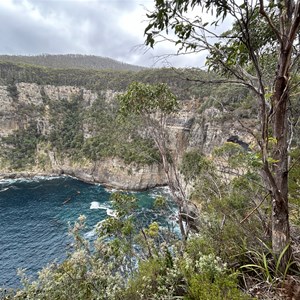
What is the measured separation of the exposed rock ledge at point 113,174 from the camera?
117 ft

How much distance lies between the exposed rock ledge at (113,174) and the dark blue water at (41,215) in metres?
1.70

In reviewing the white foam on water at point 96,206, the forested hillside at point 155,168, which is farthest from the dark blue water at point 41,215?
the forested hillside at point 155,168

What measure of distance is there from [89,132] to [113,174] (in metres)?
13.5

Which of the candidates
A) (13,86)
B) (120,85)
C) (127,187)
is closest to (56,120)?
(13,86)

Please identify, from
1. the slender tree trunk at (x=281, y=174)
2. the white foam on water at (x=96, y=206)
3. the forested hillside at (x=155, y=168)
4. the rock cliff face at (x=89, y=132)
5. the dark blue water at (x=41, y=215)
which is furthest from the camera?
the rock cliff face at (x=89, y=132)

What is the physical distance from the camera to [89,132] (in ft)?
154

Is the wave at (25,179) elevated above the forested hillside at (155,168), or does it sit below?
below

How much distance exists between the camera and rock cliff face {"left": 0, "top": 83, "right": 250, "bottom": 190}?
33.2 metres

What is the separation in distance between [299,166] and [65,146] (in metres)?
44.3

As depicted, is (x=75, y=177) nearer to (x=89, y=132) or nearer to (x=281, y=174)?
(x=89, y=132)

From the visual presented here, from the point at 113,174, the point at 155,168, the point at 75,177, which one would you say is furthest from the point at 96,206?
the point at 75,177

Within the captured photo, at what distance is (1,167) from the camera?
138 ft

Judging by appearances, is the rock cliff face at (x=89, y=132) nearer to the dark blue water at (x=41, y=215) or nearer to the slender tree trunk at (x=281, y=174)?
the dark blue water at (x=41, y=215)

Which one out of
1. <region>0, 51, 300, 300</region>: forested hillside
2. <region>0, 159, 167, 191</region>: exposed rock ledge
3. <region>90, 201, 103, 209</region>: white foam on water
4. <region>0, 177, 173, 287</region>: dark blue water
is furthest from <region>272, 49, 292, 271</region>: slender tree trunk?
<region>0, 159, 167, 191</region>: exposed rock ledge
